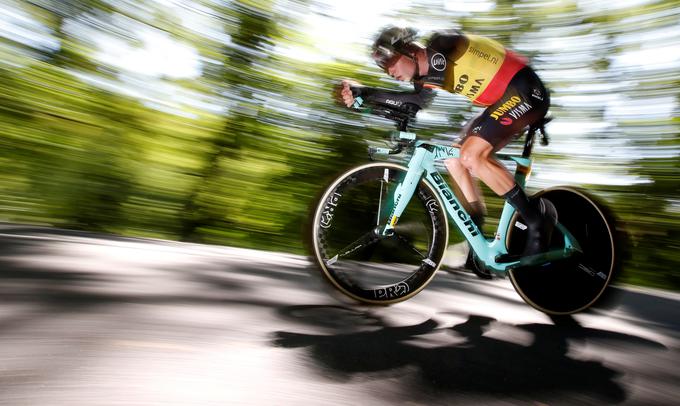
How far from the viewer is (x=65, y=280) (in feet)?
7.41

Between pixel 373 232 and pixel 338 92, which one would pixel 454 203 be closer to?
pixel 373 232

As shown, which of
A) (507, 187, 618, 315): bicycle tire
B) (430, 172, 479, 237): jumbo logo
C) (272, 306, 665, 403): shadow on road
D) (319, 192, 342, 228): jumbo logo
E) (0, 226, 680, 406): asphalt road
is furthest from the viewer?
(507, 187, 618, 315): bicycle tire

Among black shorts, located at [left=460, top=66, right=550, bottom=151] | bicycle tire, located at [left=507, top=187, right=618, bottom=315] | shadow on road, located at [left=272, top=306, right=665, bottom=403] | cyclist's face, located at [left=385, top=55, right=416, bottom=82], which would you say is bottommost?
shadow on road, located at [left=272, top=306, right=665, bottom=403]

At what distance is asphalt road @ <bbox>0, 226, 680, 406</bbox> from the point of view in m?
1.36

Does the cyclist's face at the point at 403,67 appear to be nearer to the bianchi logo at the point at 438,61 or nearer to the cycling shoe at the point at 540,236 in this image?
the bianchi logo at the point at 438,61

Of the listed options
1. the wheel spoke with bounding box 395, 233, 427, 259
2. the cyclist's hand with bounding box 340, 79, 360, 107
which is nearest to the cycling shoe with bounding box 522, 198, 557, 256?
the wheel spoke with bounding box 395, 233, 427, 259

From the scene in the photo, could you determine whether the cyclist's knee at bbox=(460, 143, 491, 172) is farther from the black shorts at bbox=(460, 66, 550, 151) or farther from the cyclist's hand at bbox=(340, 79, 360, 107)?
the cyclist's hand at bbox=(340, 79, 360, 107)

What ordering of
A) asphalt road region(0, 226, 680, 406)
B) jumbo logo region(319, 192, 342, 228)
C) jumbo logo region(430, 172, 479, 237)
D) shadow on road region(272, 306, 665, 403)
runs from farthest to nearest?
1. jumbo logo region(430, 172, 479, 237)
2. jumbo logo region(319, 192, 342, 228)
3. shadow on road region(272, 306, 665, 403)
4. asphalt road region(0, 226, 680, 406)

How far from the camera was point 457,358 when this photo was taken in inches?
71.5

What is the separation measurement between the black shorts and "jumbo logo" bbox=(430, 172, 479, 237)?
1.03ft

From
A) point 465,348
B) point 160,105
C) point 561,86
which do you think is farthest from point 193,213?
point 465,348

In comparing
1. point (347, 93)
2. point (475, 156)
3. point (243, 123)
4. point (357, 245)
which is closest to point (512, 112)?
point (475, 156)

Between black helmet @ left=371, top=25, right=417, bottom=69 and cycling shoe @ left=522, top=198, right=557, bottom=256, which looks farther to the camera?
cycling shoe @ left=522, top=198, right=557, bottom=256

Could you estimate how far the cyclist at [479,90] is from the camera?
2.52 meters
